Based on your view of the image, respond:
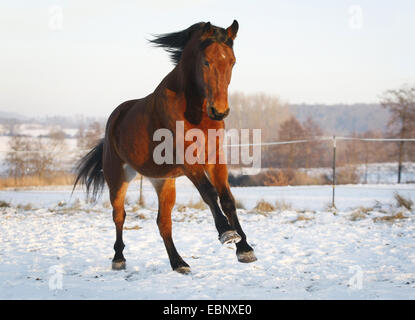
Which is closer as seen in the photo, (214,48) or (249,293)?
(214,48)

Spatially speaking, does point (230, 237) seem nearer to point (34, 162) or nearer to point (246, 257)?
Result: point (246, 257)

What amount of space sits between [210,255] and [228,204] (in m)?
2.06

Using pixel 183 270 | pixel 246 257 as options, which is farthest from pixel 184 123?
pixel 183 270

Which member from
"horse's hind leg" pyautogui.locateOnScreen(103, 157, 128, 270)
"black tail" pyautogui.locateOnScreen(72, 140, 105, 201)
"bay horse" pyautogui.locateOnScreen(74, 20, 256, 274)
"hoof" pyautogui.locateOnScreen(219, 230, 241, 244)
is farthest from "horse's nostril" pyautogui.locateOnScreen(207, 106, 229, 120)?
"black tail" pyautogui.locateOnScreen(72, 140, 105, 201)

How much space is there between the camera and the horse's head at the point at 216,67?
280 cm

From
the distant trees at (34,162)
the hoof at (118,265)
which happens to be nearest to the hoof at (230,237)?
the hoof at (118,265)

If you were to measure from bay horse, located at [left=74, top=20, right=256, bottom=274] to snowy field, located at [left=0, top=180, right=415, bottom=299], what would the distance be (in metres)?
0.48

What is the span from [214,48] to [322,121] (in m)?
85.9

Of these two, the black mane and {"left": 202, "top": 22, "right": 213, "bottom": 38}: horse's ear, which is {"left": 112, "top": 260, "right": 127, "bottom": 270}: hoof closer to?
the black mane

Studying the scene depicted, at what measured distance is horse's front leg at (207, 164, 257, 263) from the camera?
296 centimetres

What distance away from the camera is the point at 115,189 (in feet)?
15.7

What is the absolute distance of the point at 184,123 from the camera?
3283mm
